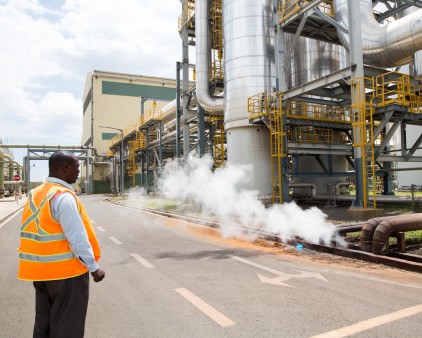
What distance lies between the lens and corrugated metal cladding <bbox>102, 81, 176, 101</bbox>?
57.0 meters

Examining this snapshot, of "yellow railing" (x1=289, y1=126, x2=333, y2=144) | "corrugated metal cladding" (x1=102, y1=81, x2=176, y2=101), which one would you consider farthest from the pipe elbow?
"corrugated metal cladding" (x1=102, y1=81, x2=176, y2=101)

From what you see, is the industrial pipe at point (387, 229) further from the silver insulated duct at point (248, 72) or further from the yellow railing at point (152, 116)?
the yellow railing at point (152, 116)

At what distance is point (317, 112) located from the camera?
18188 millimetres

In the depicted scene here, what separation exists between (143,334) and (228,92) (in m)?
16.0

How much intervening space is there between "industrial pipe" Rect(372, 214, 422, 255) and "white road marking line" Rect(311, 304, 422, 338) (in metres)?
2.54

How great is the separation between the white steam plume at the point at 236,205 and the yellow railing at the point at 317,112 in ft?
12.6

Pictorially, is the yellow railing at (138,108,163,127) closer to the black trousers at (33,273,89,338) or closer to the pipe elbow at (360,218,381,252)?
the pipe elbow at (360,218,381,252)

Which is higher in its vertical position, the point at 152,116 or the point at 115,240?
the point at 152,116

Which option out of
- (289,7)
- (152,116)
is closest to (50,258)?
(289,7)

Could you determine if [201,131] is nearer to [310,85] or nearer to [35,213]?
[310,85]

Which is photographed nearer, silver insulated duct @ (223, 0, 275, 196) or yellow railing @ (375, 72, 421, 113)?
yellow railing @ (375, 72, 421, 113)

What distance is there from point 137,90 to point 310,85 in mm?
48601

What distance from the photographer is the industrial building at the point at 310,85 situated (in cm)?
1269

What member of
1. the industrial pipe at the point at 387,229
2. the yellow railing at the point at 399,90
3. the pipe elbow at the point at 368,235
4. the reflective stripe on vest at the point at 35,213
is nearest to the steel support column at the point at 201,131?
the yellow railing at the point at 399,90
